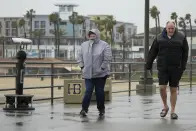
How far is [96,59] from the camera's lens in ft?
40.5

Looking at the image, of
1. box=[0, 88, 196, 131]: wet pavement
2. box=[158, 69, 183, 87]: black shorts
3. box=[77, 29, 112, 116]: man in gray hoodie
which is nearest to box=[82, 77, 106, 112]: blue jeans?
box=[77, 29, 112, 116]: man in gray hoodie

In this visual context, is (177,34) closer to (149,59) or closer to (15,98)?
(149,59)

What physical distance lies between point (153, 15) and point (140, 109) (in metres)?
118

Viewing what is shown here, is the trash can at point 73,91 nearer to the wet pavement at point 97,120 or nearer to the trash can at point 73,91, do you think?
the trash can at point 73,91

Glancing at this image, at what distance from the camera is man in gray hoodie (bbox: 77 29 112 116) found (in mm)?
12305

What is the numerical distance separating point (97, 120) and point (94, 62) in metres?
1.38

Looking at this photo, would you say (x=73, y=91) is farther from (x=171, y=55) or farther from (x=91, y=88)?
(x=171, y=55)

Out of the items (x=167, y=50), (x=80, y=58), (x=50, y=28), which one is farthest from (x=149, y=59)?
(x=50, y=28)

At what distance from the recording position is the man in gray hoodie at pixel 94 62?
40.4 ft

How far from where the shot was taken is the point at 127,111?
1364 centimetres

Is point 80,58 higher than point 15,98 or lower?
higher

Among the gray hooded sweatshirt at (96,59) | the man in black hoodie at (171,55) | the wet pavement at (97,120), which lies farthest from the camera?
the gray hooded sweatshirt at (96,59)

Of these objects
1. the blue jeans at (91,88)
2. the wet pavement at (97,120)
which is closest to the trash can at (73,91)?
the wet pavement at (97,120)

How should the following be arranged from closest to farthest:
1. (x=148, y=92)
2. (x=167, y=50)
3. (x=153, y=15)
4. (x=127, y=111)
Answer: (x=167, y=50) → (x=127, y=111) → (x=148, y=92) → (x=153, y=15)
